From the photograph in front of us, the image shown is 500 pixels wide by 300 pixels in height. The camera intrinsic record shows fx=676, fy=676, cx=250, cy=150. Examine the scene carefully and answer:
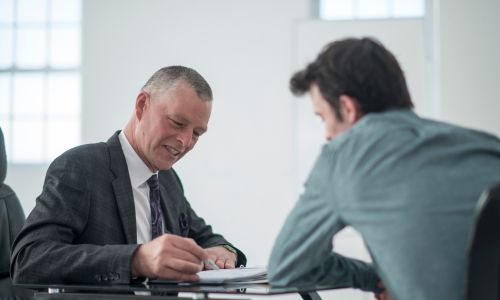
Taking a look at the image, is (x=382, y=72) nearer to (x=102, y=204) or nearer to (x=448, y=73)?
(x=102, y=204)

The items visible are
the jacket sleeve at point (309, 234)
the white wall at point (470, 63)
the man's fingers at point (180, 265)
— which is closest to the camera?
the jacket sleeve at point (309, 234)

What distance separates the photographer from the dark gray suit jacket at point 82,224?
1.67 meters

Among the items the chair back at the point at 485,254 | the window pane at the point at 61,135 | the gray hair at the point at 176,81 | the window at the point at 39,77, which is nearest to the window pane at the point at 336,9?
the window at the point at 39,77

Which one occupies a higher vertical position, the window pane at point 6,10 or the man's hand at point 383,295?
the window pane at point 6,10

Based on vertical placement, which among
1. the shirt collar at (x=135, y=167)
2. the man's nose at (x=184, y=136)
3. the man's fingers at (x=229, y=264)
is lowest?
the man's fingers at (x=229, y=264)

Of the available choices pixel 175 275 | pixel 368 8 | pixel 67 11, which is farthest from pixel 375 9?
pixel 175 275

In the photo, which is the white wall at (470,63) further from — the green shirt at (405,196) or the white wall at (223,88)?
the green shirt at (405,196)

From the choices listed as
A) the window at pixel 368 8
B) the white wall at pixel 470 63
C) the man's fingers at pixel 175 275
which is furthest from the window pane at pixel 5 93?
the man's fingers at pixel 175 275

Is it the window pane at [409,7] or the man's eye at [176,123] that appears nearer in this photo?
the man's eye at [176,123]

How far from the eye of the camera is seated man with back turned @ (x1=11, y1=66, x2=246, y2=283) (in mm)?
1629

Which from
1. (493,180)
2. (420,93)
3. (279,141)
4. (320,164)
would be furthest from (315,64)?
(279,141)

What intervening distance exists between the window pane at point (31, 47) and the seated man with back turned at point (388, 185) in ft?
18.4

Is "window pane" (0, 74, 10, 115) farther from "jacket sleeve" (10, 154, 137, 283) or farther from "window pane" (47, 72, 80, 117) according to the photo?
"jacket sleeve" (10, 154, 137, 283)

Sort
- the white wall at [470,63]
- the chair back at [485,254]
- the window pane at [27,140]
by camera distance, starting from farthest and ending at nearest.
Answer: the window pane at [27,140] < the white wall at [470,63] < the chair back at [485,254]
